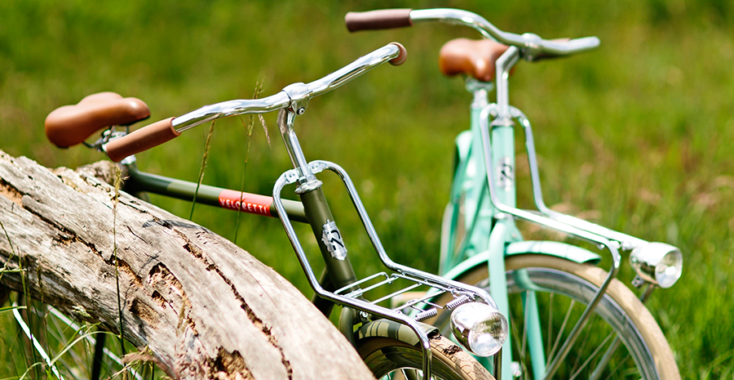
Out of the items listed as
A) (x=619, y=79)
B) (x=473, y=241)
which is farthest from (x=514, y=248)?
(x=619, y=79)

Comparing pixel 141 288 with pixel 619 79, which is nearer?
pixel 141 288

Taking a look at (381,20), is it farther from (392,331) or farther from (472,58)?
(392,331)

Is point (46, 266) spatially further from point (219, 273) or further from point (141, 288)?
point (219, 273)

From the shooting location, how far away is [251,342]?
3.66 feet

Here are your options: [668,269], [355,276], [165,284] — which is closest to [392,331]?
[355,276]

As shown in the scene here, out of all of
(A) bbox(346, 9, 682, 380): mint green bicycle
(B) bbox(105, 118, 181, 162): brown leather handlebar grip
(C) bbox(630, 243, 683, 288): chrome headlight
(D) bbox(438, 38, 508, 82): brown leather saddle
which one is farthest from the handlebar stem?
(B) bbox(105, 118, 181, 162): brown leather handlebar grip

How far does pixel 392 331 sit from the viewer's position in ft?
4.01

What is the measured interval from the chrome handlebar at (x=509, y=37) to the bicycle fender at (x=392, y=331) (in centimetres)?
92

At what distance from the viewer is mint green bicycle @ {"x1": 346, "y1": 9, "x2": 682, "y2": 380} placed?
1515 mm

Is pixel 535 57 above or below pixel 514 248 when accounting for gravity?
above

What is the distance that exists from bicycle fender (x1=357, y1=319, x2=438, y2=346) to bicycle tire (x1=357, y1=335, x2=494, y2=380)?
0.04 feet

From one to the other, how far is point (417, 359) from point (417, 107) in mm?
4494

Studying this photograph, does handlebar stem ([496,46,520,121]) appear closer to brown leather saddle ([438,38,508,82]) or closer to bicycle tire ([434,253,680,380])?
brown leather saddle ([438,38,508,82])

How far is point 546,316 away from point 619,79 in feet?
12.4
